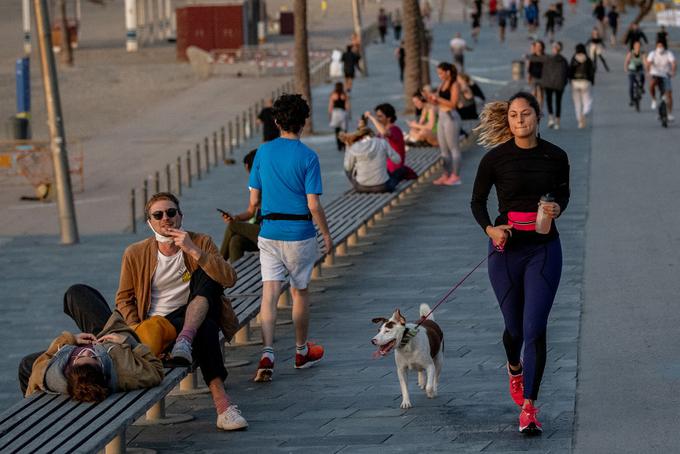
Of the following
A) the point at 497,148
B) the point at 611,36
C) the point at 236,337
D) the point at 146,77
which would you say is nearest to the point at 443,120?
the point at 236,337

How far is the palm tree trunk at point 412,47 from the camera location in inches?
1350

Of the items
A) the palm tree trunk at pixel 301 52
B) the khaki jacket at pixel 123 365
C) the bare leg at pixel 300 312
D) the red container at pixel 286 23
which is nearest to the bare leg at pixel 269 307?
the bare leg at pixel 300 312

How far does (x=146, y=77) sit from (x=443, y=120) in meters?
38.9

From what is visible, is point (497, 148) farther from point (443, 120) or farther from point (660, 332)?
point (443, 120)

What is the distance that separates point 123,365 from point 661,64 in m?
21.2

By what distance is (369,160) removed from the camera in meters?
18.2

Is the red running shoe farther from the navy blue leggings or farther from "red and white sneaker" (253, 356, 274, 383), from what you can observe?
the navy blue leggings

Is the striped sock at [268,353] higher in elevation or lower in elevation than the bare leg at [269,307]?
lower

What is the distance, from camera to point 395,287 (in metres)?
14.0

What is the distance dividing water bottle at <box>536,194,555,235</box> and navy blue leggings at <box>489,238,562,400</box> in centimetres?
14

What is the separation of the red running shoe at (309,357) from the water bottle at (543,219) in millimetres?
2566

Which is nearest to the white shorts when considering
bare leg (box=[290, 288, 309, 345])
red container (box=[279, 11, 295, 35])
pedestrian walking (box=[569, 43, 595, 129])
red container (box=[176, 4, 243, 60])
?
bare leg (box=[290, 288, 309, 345])

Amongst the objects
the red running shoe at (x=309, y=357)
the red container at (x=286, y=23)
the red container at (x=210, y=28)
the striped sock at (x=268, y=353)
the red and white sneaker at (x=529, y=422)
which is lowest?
the red container at (x=286, y=23)

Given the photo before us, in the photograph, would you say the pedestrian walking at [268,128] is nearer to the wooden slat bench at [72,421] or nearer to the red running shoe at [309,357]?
the red running shoe at [309,357]
